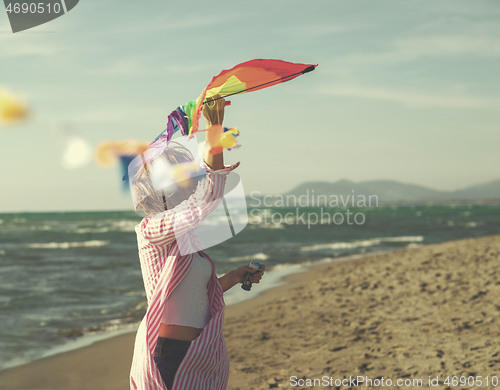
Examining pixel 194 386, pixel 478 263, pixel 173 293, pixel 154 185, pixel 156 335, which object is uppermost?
pixel 154 185

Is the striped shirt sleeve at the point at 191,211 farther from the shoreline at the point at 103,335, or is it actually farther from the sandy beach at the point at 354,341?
the shoreline at the point at 103,335

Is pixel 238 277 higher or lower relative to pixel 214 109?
lower

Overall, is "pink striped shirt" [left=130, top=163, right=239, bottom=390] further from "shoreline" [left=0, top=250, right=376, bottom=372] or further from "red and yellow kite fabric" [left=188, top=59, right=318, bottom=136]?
"shoreline" [left=0, top=250, right=376, bottom=372]

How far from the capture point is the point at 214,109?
196 centimetres

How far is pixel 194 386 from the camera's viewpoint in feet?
6.69

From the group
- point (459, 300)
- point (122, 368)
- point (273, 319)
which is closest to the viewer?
point (122, 368)

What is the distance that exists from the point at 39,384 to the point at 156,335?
4.65 m

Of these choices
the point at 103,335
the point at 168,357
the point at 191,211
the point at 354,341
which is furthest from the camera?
the point at 103,335

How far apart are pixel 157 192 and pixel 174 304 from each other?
458 mm

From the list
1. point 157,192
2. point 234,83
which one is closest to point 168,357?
point 157,192

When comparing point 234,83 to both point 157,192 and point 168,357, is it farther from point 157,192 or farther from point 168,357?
point 168,357

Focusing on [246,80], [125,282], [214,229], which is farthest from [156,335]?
[125,282]

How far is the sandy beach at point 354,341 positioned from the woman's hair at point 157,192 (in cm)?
331

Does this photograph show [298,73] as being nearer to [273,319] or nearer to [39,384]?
[39,384]
